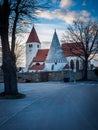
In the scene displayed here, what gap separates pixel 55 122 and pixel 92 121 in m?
1.24

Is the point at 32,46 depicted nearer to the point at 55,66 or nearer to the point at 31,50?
the point at 31,50

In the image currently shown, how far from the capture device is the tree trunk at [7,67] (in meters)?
20.7

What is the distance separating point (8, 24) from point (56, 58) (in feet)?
216

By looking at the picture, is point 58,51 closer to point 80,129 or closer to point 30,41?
point 30,41

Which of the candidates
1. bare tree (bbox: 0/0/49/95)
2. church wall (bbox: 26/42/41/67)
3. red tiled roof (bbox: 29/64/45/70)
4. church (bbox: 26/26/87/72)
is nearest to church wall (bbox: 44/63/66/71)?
church (bbox: 26/26/87/72)

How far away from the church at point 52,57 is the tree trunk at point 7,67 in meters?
45.3

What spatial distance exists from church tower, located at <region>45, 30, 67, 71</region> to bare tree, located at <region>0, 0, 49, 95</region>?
63.1 m

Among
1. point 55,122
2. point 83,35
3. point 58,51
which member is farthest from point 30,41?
point 55,122

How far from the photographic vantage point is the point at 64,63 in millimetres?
85750

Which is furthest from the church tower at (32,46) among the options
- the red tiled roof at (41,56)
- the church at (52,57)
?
the red tiled roof at (41,56)

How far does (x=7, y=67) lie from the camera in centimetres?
2084

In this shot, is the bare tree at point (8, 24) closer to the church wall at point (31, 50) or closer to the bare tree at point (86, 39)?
the bare tree at point (86, 39)

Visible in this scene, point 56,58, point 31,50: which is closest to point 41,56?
point 31,50

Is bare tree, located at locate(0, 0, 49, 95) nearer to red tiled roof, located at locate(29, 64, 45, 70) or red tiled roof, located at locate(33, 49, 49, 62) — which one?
red tiled roof, located at locate(29, 64, 45, 70)
